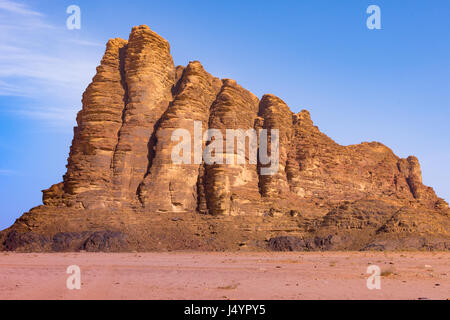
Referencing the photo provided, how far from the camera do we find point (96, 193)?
48562 millimetres

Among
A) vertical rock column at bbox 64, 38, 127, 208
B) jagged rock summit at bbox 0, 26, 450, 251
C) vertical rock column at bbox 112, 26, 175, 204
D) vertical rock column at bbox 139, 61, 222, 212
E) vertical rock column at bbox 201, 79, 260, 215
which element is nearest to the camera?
jagged rock summit at bbox 0, 26, 450, 251

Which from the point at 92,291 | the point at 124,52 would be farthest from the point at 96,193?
the point at 92,291

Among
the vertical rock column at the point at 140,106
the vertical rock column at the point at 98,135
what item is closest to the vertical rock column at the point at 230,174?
the vertical rock column at the point at 140,106

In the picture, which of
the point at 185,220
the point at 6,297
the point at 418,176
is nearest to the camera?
the point at 6,297

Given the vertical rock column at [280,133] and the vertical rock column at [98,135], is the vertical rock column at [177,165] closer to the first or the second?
the vertical rock column at [98,135]

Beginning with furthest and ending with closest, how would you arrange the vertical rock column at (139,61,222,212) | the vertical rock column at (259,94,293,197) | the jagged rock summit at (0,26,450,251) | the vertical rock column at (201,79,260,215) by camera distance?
the vertical rock column at (259,94,293,197)
the vertical rock column at (139,61,222,212)
the vertical rock column at (201,79,260,215)
the jagged rock summit at (0,26,450,251)

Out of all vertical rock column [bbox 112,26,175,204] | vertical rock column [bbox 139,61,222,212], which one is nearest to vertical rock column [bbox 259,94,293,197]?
vertical rock column [bbox 139,61,222,212]

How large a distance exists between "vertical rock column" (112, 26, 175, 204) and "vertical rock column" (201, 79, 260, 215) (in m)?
7.88

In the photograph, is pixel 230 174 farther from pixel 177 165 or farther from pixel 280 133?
pixel 280 133

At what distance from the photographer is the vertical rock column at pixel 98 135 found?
160 feet

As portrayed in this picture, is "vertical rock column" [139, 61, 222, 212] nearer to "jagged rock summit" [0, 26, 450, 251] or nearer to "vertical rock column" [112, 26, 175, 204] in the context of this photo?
"jagged rock summit" [0, 26, 450, 251]

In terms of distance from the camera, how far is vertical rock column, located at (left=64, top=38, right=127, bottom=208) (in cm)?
4866

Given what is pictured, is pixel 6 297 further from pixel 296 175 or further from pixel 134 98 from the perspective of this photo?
pixel 296 175

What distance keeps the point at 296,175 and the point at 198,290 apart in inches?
2160
